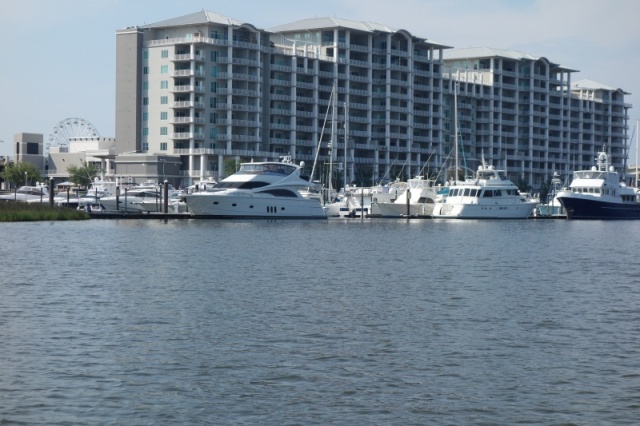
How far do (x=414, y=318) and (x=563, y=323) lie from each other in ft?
15.0

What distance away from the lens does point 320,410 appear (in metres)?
21.6

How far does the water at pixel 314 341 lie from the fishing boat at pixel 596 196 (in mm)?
78736

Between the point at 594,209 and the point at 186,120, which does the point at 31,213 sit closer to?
the point at 186,120

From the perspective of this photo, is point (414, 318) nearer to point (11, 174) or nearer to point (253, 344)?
point (253, 344)

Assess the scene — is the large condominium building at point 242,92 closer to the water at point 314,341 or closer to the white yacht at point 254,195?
the white yacht at point 254,195

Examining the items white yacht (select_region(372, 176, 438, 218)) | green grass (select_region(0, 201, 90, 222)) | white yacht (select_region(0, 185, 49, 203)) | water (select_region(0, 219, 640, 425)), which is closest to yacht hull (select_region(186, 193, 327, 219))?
green grass (select_region(0, 201, 90, 222))

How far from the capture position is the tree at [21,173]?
17638 centimetres

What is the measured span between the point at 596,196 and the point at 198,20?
67.3 m

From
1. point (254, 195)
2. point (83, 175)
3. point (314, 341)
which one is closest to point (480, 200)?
point (254, 195)

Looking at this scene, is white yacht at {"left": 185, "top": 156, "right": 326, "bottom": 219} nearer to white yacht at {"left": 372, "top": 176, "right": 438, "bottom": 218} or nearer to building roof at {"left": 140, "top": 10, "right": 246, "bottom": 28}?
white yacht at {"left": 372, "top": 176, "right": 438, "bottom": 218}

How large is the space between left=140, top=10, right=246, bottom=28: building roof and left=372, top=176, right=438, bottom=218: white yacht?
154 ft

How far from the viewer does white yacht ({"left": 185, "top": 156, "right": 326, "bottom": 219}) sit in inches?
4456

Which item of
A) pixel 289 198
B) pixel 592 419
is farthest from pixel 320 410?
pixel 289 198

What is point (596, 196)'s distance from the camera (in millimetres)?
136875
